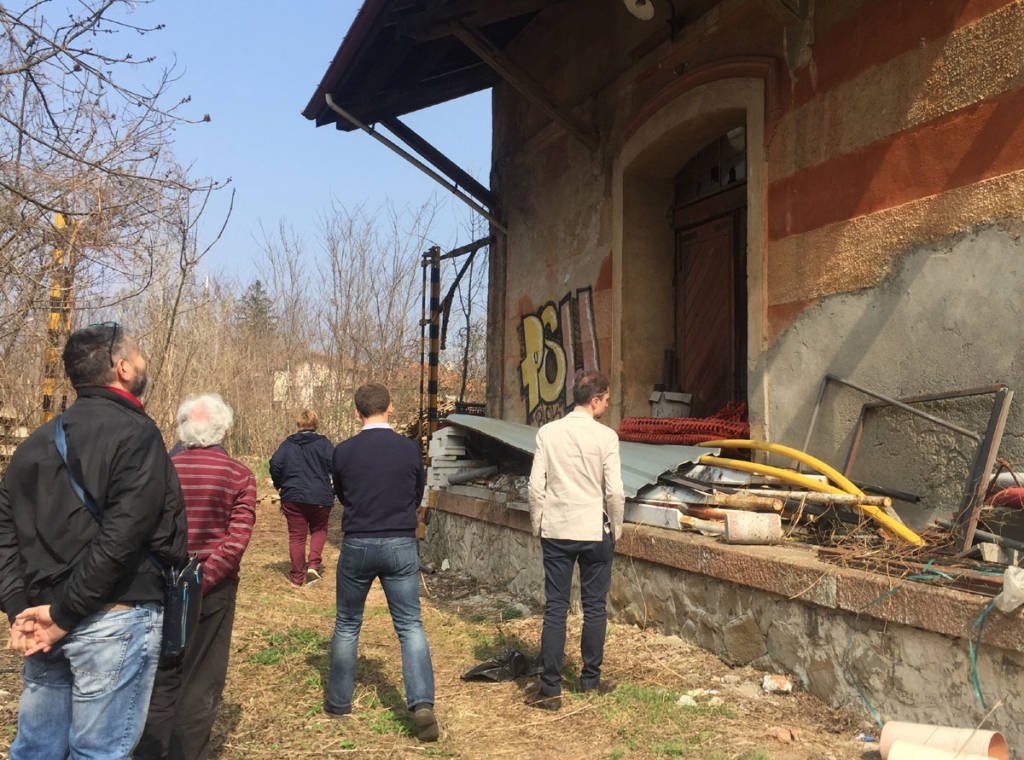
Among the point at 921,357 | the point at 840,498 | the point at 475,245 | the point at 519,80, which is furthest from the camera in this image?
the point at 475,245

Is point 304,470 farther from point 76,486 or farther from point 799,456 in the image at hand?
point 76,486

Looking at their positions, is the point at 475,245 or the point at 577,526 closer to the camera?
the point at 577,526

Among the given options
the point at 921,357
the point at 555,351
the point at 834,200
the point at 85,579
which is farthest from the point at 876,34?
the point at 85,579

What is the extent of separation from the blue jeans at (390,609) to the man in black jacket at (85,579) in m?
1.62

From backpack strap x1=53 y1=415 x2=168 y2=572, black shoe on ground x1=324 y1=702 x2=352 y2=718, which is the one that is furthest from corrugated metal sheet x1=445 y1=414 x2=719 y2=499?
backpack strap x1=53 y1=415 x2=168 y2=572

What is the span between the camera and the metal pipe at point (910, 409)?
4732 millimetres

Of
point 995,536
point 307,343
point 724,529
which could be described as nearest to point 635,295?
point 724,529

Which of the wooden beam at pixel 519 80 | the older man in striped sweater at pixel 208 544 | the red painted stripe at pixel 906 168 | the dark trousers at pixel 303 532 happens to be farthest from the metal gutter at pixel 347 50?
the older man in striped sweater at pixel 208 544

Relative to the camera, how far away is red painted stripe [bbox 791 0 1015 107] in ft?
16.5

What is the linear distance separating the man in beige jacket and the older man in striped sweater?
5.38 feet

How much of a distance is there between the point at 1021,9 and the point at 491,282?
7094 mm

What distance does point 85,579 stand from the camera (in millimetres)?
2238

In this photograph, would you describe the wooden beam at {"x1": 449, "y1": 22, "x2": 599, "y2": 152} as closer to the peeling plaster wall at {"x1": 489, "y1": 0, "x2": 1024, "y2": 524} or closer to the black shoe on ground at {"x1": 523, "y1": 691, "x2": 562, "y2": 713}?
the peeling plaster wall at {"x1": 489, "y1": 0, "x2": 1024, "y2": 524}

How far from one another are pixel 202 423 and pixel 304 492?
4.22 metres
